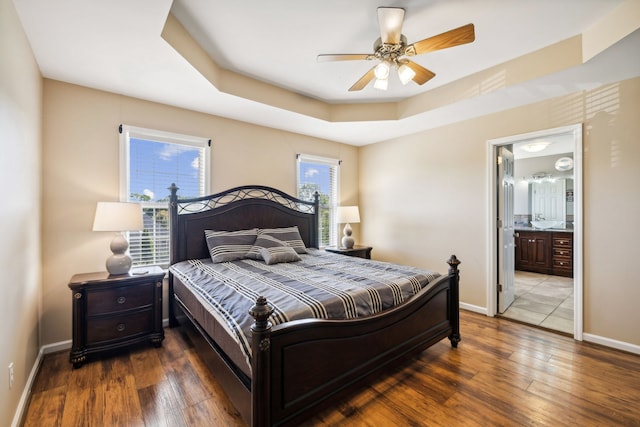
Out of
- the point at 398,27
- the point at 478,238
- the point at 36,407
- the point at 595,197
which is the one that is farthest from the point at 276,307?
the point at 595,197

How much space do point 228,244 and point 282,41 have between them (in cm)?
220

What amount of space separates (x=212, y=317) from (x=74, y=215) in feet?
6.60

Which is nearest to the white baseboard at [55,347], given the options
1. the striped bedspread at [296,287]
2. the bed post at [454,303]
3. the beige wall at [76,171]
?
the beige wall at [76,171]

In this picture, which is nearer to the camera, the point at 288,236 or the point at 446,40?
the point at 446,40

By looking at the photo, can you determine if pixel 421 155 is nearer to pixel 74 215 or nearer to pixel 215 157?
pixel 215 157

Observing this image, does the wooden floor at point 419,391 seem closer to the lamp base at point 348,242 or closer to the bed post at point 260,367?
the bed post at point 260,367

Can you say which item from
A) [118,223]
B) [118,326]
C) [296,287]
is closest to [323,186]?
[296,287]

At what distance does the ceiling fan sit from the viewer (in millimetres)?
1922

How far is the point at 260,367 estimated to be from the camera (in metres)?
1.39

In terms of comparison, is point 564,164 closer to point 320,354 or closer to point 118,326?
point 320,354

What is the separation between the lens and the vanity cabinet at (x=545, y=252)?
5598 mm

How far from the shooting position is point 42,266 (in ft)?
8.52

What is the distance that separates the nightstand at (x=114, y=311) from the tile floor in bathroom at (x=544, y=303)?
13.5 ft

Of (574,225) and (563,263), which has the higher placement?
(574,225)
